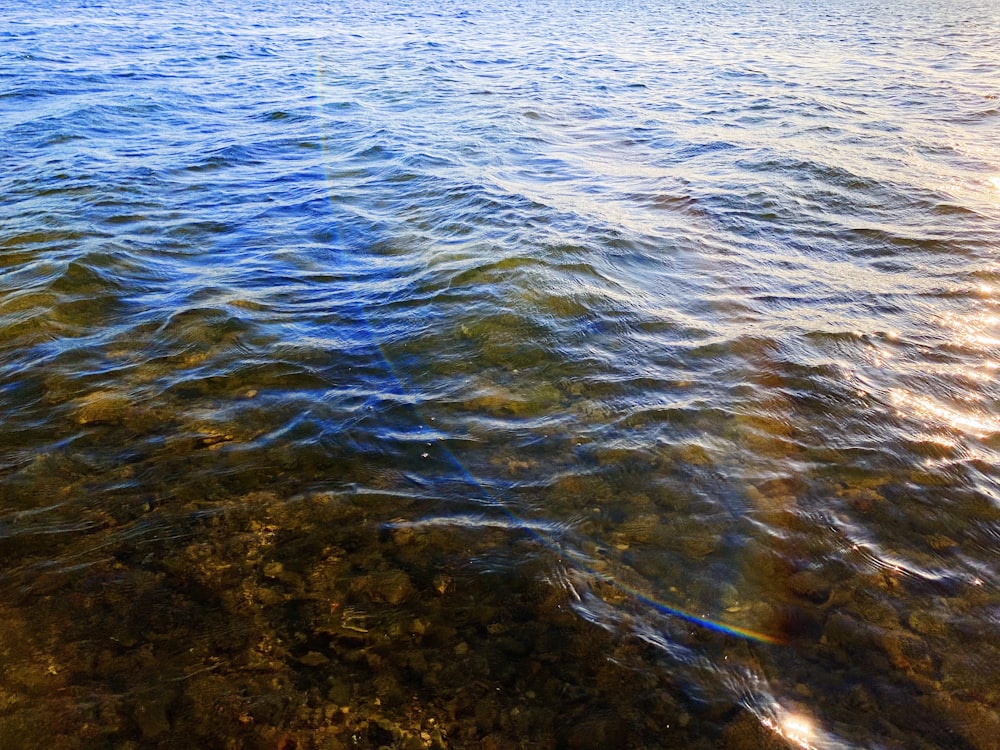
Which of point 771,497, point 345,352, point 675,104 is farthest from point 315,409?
point 675,104

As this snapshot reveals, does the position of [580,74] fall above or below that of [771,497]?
below

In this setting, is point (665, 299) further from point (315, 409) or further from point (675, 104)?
point (675, 104)

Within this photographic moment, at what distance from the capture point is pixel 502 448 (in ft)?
15.9

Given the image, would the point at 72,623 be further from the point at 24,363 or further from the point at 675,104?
the point at 675,104

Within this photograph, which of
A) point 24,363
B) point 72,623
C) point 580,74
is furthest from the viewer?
point 580,74

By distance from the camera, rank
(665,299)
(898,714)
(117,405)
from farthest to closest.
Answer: (665,299) → (117,405) → (898,714)

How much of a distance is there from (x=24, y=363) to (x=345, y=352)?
2.51m

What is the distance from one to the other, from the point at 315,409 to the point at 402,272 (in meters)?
2.75

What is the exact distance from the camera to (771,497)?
172 inches

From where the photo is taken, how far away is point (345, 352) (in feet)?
19.7

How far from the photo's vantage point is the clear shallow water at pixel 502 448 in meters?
3.23

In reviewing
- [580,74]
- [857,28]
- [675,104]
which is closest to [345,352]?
[675,104]

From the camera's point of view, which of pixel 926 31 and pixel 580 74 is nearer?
pixel 580 74

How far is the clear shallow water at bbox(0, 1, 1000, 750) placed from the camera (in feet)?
10.6
